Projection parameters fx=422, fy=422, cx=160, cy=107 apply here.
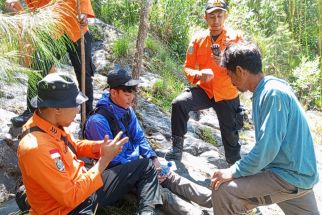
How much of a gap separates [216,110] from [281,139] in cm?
183

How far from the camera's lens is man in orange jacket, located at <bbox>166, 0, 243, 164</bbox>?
4562 mm

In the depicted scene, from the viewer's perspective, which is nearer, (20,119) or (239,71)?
(239,71)

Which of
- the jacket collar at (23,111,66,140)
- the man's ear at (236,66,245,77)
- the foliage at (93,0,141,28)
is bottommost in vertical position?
the jacket collar at (23,111,66,140)

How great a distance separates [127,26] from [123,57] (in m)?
1.49

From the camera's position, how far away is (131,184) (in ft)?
11.4

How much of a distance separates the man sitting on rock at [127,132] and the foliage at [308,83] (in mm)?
6584

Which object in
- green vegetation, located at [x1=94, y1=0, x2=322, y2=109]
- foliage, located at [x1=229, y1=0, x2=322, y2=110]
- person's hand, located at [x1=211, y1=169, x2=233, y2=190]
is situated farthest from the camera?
foliage, located at [x1=229, y1=0, x2=322, y2=110]

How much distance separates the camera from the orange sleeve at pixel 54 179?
8.63 feet

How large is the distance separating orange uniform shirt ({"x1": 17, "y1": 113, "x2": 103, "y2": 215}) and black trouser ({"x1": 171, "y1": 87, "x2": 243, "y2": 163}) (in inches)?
73.4

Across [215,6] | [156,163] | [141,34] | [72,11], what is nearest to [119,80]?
[156,163]

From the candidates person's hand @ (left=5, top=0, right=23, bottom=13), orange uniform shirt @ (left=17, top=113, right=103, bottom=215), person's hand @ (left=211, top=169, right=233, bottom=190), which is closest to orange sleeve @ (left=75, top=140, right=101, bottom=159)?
orange uniform shirt @ (left=17, top=113, right=103, bottom=215)

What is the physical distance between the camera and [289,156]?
2.97m

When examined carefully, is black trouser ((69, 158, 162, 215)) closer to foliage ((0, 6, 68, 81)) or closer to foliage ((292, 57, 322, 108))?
foliage ((0, 6, 68, 81))

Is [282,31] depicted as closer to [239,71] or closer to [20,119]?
[20,119]
